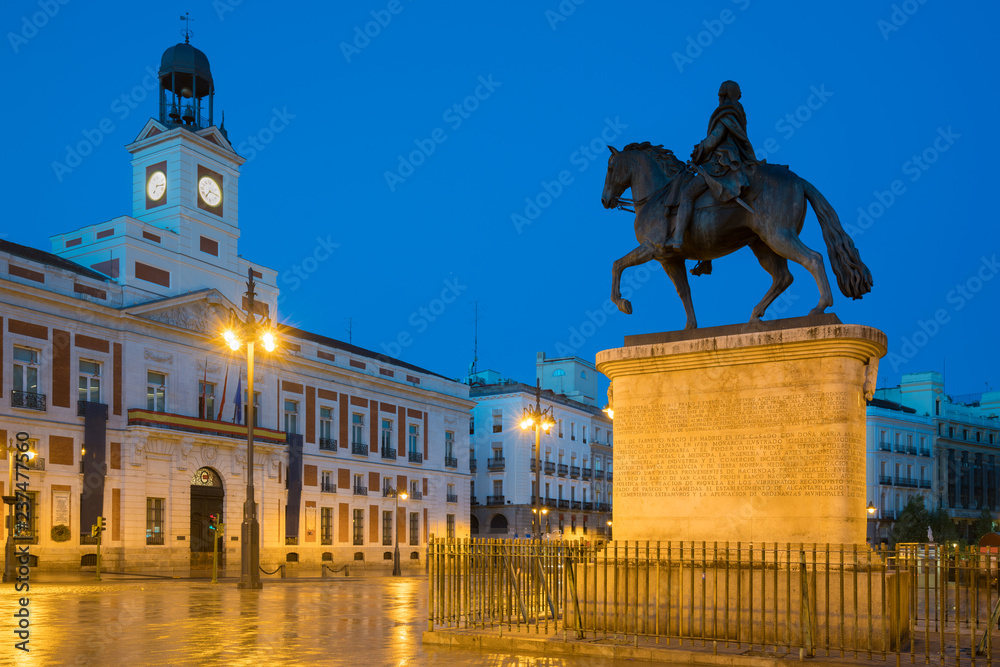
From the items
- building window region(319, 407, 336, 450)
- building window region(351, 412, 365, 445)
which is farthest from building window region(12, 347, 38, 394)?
building window region(351, 412, 365, 445)

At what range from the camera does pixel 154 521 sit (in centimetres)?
3978

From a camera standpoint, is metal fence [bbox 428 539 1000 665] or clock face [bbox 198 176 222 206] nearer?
metal fence [bbox 428 539 1000 665]

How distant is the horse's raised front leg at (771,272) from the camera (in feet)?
35.8

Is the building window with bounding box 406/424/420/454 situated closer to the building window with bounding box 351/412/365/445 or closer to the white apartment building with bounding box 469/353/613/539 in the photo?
the building window with bounding box 351/412/365/445

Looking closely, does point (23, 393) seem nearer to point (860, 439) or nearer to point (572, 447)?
point (860, 439)

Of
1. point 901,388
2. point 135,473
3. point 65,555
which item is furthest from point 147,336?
point 901,388

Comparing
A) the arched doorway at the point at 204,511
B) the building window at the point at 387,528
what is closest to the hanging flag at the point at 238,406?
the arched doorway at the point at 204,511

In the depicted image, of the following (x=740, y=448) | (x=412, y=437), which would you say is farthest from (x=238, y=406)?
(x=740, y=448)

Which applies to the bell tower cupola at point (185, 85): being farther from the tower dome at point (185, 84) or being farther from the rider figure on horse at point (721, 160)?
the rider figure on horse at point (721, 160)

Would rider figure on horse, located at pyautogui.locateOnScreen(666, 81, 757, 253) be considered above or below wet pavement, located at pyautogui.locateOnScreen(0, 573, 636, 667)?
above

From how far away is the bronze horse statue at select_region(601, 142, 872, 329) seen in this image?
34.1 ft

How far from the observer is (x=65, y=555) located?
35.2m

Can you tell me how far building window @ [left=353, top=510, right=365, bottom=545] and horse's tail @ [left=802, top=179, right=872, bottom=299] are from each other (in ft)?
145

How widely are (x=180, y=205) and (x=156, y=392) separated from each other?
8.67 m
